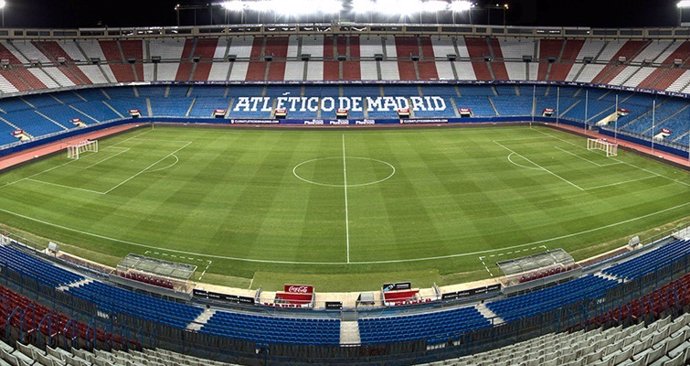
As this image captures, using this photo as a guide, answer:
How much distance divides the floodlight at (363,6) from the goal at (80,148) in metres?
41.7

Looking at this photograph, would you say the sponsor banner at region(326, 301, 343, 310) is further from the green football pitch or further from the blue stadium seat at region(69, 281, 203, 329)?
the blue stadium seat at region(69, 281, 203, 329)

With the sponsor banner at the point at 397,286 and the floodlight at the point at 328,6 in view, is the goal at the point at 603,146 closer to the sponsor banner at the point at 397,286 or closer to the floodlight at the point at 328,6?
the sponsor banner at the point at 397,286

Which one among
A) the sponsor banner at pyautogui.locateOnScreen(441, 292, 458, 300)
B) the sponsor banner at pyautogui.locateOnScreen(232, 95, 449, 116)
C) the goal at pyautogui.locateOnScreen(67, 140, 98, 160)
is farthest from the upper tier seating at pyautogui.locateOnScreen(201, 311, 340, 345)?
the sponsor banner at pyautogui.locateOnScreen(232, 95, 449, 116)

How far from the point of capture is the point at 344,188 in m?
36.4

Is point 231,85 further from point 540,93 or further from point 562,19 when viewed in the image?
point 562,19

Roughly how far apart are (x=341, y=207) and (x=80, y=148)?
29.8 meters

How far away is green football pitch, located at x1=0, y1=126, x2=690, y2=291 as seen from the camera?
25.7 metres

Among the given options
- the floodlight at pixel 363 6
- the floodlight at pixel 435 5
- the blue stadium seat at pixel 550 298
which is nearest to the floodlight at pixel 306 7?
the floodlight at pixel 363 6

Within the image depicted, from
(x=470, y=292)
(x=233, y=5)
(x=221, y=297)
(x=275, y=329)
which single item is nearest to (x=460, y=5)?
(x=233, y=5)

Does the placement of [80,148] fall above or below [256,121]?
below

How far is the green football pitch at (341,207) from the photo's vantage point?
2572 cm

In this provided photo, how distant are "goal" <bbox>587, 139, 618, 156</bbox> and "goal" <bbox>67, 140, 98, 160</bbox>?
44591 millimetres

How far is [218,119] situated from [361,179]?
32687 millimetres

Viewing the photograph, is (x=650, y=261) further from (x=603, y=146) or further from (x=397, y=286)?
(x=603, y=146)
